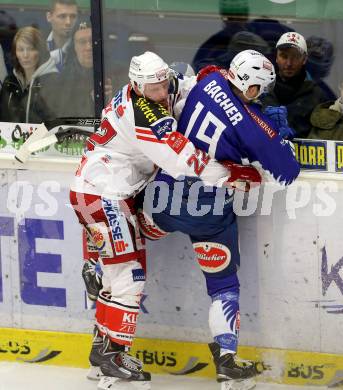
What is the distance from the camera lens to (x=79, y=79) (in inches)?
241

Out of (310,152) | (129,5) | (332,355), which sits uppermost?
(129,5)

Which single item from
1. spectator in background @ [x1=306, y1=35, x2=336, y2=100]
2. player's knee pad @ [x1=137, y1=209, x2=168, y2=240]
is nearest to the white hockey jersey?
player's knee pad @ [x1=137, y1=209, x2=168, y2=240]

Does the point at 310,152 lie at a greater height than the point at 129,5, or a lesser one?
lesser

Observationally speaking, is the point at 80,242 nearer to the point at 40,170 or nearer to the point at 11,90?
the point at 40,170

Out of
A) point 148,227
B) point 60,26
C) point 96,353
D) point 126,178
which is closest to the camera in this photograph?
point 126,178

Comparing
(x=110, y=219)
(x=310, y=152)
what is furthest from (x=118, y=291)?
(x=310, y=152)

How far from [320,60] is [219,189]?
729 millimetres

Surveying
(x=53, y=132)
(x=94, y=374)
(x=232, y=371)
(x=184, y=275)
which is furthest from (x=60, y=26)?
(x=232, y=371)

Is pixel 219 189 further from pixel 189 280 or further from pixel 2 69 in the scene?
pixel 2 69

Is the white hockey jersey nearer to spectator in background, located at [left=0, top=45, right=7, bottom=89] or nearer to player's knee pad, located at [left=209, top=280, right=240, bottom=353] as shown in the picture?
player's knee pad, located at [left=209, top=280, right=240, bottom=353]

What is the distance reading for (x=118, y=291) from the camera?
5789 mm

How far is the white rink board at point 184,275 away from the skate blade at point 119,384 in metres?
0.31

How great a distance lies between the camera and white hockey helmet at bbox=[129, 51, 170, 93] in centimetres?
550

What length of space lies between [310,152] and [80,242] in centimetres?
120
